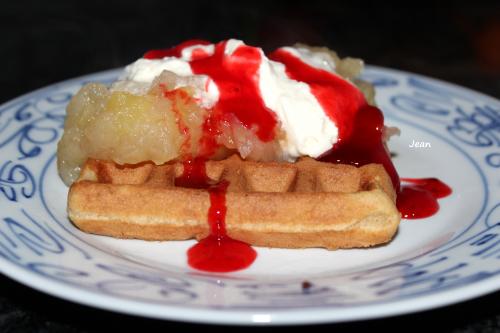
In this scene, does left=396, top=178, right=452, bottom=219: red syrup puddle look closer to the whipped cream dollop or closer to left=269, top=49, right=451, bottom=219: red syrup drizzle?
left=269, top=49, right=451, bottom=219: red syrup drizzle

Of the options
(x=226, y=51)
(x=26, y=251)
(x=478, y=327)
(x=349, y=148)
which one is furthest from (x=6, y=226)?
(x=478, y=327)

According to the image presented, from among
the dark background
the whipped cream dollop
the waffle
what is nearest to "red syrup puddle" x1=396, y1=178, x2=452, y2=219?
the waffle

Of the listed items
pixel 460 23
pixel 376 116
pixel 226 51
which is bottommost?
pixel 460 23

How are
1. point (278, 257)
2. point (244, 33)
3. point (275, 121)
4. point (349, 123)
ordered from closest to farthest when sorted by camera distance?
point (278, 257) → point (275, 121) → point (349, 123) → point (244, 33)

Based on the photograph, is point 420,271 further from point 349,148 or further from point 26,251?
point 26,251

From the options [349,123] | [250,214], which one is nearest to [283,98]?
[349,123]

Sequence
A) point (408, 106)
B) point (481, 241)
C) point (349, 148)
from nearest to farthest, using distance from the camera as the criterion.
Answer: point (481, 241), point (349, 148), point (408, 106)

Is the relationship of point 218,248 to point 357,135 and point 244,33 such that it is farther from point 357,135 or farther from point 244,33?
point 244,33
